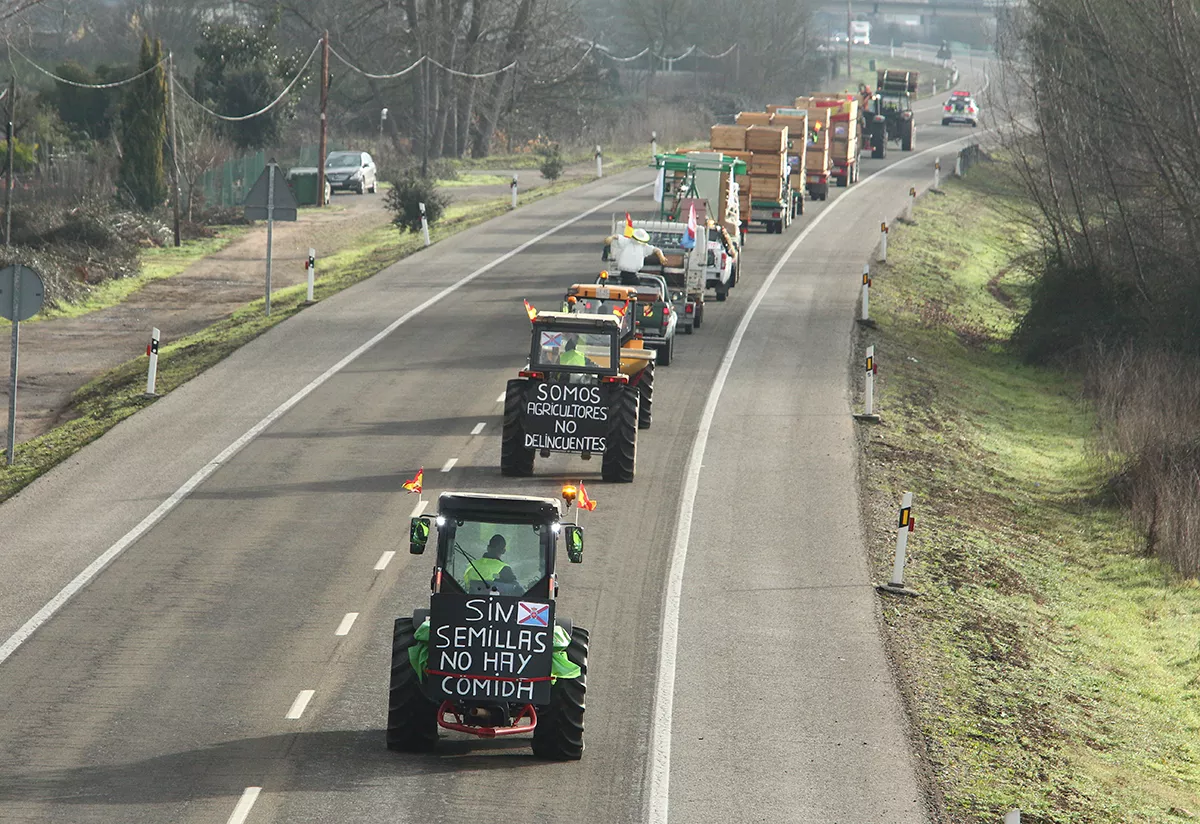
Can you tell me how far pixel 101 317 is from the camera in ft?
123

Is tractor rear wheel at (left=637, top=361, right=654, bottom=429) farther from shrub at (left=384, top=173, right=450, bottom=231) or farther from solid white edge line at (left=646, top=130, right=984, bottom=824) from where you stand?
shrub at (left=384, top=173, right=450, bottom=231)

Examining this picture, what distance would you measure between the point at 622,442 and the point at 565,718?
31.0 ft

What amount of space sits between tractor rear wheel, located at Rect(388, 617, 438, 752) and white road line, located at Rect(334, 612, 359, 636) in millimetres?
3232

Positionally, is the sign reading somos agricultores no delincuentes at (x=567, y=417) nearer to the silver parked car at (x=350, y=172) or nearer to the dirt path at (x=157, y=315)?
the dirt path at (x=157, y=315)

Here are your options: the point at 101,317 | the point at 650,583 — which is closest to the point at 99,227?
the point at 101,317

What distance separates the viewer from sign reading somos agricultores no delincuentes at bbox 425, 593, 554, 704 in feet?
41.3

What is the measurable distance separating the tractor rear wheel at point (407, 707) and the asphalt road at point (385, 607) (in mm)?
213

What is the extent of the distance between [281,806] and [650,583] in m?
7.04

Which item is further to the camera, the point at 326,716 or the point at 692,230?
the point at 692,230

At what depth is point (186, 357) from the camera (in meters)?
30.6

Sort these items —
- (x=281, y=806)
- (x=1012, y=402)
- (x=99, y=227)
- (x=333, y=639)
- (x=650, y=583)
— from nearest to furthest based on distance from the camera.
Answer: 1. (x=281, y=806)
2. (x=333, y=639)
3. (x=650, y=583)
4. (x=1012, y=402)
5. (x=99, y=227)

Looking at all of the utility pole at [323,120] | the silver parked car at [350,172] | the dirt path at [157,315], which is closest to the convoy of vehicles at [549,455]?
the dirt path at [157,315]

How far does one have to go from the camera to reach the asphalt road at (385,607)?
12.6 m

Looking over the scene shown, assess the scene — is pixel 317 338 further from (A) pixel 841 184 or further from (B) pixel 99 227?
(A) pixel 841 184
